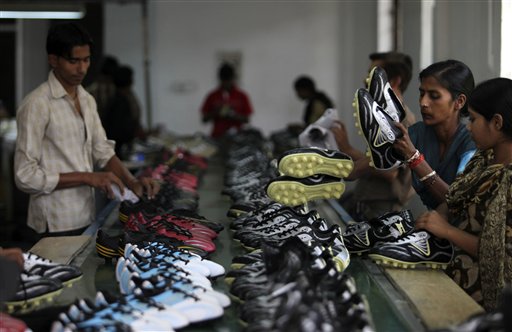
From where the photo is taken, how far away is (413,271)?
A: 2.73 metres

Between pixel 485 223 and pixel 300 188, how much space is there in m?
0.72

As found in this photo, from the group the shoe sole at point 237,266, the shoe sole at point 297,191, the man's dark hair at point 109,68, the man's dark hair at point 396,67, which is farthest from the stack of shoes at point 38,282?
the man's dark hair at point 109,68

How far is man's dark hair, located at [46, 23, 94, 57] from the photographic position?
3.46 m

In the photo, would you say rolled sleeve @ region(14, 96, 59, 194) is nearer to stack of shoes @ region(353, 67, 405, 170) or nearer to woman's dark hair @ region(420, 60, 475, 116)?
stack of shoes @ region(353, 67, 405, 170)

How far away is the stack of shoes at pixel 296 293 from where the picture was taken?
178 centimetres

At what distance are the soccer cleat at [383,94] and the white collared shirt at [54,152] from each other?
1372 mm

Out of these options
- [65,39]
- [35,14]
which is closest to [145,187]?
[65,39]

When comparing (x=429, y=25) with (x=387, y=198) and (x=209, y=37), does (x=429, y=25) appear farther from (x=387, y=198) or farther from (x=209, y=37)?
(x=209, y=37)

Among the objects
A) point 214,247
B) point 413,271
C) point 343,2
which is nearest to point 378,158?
point 413,271

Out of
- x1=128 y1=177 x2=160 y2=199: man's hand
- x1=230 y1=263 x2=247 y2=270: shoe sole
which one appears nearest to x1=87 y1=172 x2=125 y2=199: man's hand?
x1=128 y1=177 x2=160 y2=199: man's hand

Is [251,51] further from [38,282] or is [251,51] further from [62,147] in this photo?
[38,282]

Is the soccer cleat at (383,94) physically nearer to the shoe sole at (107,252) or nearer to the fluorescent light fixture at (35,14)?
the shoe sole at (107,252)

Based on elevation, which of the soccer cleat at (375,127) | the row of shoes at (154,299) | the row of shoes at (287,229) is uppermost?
the soccer cleat at (375,127)

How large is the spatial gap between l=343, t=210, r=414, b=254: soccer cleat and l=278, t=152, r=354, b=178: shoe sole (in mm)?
228
